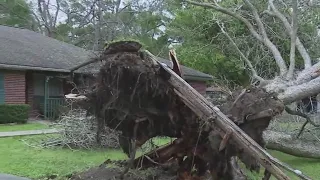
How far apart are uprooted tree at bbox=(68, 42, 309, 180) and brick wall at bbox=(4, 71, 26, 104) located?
1434 centimetres

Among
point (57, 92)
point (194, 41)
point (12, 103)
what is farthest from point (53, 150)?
point (194, 41)

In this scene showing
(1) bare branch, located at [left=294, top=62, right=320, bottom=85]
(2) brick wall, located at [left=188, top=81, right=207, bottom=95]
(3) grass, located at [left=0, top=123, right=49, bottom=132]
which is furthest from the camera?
(2) brick wall, located at [left=188, top=81, right=207, bottom=95]

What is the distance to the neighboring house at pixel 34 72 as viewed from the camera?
1930 cm

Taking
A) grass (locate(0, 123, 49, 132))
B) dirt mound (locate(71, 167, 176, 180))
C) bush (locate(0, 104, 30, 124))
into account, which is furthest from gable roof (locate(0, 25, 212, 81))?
dirt mound (locate(71, 167, 176, 180))

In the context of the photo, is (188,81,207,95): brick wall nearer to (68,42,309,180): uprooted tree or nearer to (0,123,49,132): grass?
(0,123,49,132): grass

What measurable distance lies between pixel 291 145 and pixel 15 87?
1365cm

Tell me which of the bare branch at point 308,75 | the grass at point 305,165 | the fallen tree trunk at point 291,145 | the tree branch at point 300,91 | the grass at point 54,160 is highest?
the bare branch at point 308,75

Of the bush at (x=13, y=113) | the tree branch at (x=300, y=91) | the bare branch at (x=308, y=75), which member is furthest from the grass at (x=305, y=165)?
the bush at (x=13, y=113)

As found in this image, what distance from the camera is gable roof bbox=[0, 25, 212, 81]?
19.4 m

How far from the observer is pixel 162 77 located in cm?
575

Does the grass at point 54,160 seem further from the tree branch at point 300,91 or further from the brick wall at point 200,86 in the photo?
the brick wall at point 200,86

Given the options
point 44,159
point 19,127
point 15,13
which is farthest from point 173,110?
point 15,13

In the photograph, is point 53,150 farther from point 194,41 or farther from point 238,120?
point 194,41

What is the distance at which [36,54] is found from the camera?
21594 millimetres
